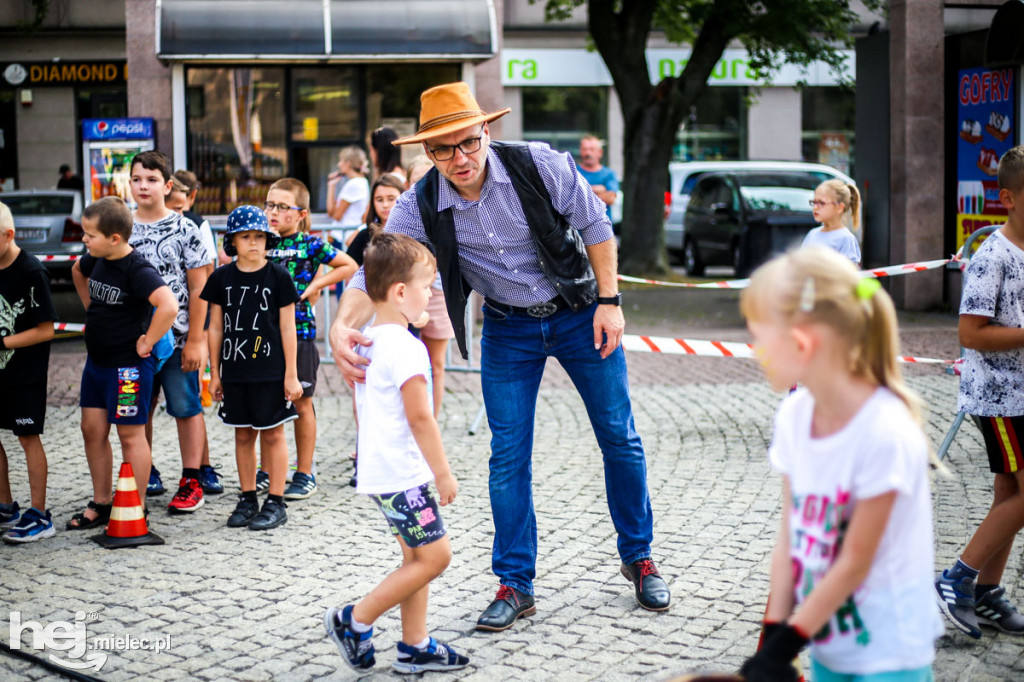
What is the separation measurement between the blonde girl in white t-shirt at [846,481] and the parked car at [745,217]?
45.9 feet

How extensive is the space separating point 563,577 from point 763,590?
834mm

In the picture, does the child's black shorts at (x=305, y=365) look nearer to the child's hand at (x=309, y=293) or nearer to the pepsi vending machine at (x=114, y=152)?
the child's hand at (x=309, y=293)

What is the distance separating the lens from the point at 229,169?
1546 cm

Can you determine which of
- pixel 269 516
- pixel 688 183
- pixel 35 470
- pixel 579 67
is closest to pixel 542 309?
pixel 269 516

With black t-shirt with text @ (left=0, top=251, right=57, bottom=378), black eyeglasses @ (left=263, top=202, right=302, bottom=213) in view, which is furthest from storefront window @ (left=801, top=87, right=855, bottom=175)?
black t-shirt with text @ (left=0, top=251, right=57, bottom=378)

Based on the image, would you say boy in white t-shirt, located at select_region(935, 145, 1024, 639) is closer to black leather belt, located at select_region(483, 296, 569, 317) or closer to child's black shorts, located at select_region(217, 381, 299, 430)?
black leather belt, located at select_region(483, 296, 569, 317)

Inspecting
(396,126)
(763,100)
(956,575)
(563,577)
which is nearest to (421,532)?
(563,577)

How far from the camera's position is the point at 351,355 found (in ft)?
13.0

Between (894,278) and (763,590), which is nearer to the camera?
(763,590)

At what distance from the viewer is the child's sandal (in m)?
6.00

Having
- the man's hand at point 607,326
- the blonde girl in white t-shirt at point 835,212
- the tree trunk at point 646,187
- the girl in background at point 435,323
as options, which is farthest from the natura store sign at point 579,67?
the man's hand at point 607,326

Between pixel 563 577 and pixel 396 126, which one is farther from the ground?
pixel 396 126

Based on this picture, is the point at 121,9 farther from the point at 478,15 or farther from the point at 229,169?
the point at 478,15

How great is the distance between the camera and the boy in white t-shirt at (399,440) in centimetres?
378
